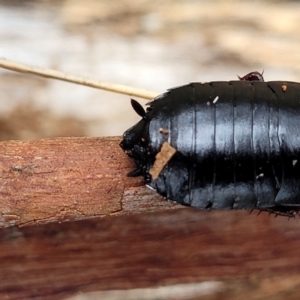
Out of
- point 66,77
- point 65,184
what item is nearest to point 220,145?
point 65,184

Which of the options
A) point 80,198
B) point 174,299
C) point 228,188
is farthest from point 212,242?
point 80,198

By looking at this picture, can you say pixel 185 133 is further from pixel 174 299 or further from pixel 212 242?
pixel 174 299

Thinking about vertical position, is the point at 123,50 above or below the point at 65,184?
above

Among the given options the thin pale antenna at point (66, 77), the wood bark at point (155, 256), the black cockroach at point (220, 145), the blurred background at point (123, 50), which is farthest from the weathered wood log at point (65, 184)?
the blurred background at point (123, 50)

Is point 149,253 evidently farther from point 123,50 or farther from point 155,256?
point 123,50

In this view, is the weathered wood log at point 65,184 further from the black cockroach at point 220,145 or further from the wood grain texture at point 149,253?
the wood grain texture at point 149,253

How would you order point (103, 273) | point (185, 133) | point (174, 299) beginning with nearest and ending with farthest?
point (185, 133)
point (103, 273)
point (174, 299)
